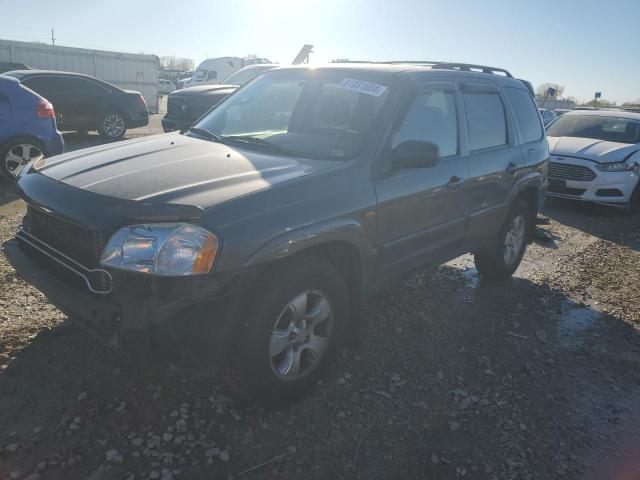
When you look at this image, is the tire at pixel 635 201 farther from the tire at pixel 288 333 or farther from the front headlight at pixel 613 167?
the tire at pixel 288 333

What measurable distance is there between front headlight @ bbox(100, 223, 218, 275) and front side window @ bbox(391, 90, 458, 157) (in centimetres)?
151

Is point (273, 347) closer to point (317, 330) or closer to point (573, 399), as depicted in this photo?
point (317, 330)

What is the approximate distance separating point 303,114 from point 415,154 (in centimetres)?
100

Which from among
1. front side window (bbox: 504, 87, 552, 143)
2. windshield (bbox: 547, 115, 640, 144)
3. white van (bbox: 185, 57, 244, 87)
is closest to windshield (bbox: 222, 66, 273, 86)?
windshield (bbox: 547, 115, 640, 144)

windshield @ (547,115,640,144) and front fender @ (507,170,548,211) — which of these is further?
windshield @ (547,115,640,144)

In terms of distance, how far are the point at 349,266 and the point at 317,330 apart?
44cm

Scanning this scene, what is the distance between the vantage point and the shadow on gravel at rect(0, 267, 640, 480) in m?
2.45

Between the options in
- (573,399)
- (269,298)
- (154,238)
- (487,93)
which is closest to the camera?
(154,238)

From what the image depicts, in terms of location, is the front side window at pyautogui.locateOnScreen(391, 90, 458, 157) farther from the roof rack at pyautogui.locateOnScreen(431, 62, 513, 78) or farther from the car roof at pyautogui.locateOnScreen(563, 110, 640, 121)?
the car roof at pyautogui.locateOnScreen(563, 110, 640, 121)

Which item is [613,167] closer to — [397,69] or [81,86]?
[397,69]

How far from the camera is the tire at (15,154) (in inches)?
277

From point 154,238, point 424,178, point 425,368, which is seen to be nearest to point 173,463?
point 154,238

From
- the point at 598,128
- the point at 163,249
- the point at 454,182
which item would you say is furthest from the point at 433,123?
the point at 598,128

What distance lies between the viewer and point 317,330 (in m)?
2.96
